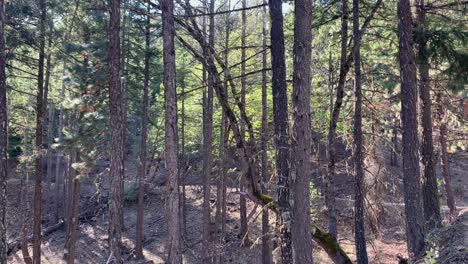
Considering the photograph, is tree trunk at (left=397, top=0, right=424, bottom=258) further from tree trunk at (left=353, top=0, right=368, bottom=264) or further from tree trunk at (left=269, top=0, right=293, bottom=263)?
tree trunk at (left=269, top=0, right=293, bottom=263)

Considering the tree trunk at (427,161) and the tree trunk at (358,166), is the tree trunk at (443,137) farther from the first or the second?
the tree trunk at (358,166)

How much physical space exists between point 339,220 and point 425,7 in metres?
13.5

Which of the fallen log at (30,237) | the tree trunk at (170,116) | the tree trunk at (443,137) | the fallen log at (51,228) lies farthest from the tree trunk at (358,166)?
the fallen log at (30,237)

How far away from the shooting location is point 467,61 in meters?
9.50

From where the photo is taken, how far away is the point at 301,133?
22.3ft

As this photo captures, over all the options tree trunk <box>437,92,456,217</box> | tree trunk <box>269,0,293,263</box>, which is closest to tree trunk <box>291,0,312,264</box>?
tree trunk <box>269,0,293,263</box>

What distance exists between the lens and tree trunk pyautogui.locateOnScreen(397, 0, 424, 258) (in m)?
8.77

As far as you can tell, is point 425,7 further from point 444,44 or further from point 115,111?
point 115,111

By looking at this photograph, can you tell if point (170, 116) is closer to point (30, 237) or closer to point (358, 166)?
point (358, 166)

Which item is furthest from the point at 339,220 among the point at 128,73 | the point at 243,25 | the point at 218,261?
the point at 128,73

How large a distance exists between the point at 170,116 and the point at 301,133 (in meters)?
3.06

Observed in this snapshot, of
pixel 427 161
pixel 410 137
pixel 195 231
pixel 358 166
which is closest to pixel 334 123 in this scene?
pixel 358 166

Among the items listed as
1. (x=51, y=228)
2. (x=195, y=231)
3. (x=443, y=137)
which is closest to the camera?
(x=443, y=137)

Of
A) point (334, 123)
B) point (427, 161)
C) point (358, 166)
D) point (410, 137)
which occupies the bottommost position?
point (358, 166)
